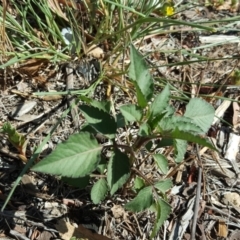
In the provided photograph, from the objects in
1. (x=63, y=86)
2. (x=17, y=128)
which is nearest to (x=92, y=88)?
(x=63, y=86)

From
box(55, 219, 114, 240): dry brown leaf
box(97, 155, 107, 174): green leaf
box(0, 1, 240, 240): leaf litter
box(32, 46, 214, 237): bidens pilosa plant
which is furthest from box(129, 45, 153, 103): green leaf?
box(55, 219, 114, 240): dry brown leaf

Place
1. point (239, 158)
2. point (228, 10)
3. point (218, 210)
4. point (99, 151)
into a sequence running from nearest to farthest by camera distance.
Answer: point (99, 151)
point (218, 210)
point (239, 158)
point (228, 10)

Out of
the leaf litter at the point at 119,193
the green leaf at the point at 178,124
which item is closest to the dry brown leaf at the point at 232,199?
the leaf litter at the point at 119,193

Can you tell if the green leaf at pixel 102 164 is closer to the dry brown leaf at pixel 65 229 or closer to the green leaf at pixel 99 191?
the green leaf at pixel 99 191

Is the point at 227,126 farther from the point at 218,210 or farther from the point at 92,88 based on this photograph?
the point at 92,88

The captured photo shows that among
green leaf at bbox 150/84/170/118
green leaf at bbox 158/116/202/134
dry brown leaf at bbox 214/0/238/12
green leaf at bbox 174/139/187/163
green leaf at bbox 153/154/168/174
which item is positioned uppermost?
dry brown leaf at bbox 214/0/238/12

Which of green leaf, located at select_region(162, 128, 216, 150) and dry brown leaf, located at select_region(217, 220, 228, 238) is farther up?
green leaf, located at select_region(162, 128, 216, 150)

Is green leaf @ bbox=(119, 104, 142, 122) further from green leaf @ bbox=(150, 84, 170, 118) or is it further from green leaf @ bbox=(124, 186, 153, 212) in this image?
green leaf @ bbox=(124, 186, 153, 212)

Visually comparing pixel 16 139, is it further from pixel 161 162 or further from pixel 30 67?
pixel 161 162

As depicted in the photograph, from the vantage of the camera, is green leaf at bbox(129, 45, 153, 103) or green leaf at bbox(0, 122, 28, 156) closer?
green leaf at bbox(129, 45, 153, 103)
